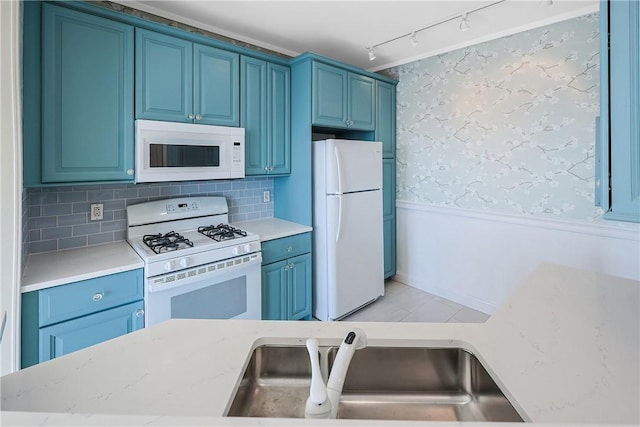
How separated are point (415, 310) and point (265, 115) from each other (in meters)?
2.34

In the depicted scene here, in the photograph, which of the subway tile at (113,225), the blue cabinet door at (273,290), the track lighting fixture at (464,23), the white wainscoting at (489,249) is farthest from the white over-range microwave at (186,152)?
the white wainscoting at (489,249)

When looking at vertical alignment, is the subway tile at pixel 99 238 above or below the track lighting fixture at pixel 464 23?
below

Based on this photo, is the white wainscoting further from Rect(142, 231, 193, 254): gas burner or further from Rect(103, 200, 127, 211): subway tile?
Rect(103, 200, 127, 211): subway tile

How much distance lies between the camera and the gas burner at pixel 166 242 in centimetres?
208

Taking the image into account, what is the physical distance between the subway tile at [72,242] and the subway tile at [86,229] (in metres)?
0.03

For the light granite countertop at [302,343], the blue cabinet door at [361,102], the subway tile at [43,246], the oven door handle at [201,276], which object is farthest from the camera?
the blue cabinet door at [361,102]

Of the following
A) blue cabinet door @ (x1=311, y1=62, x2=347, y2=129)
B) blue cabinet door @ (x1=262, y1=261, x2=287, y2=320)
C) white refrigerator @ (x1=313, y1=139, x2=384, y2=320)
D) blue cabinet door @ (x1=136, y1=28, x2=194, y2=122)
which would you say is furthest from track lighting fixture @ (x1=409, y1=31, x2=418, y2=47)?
blue cabinet door @ (x1=262, y1=261, x2=287, y2=320)

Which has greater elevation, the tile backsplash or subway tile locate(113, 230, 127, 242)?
the tile backsplash

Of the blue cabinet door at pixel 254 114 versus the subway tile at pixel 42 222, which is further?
the blue cabinet door at pixel 254 114

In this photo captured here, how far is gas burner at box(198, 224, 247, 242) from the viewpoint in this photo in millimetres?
2377

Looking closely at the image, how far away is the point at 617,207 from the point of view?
0.83 meters

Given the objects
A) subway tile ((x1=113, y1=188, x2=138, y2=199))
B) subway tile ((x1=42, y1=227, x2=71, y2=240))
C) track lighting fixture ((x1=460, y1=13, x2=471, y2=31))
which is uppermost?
track lighting fixture ((x1=460, y1=13, x2=471, y2=31))

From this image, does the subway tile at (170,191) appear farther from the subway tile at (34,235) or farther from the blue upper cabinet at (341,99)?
the blue upper cabinet at (341,99)

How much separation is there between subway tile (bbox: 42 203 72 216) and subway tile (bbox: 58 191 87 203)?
27 mm
